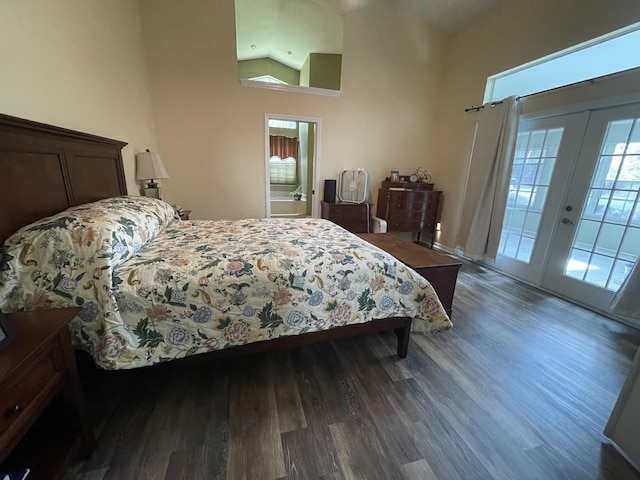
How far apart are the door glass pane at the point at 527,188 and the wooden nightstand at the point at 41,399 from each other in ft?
12.8

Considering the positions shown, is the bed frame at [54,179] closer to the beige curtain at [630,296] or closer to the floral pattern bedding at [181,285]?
the floral pattern bedding at [181,285]

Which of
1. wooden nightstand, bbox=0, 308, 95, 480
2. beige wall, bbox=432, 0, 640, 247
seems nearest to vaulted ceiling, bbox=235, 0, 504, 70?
beige wall, bbox=432, 0, 640, 247

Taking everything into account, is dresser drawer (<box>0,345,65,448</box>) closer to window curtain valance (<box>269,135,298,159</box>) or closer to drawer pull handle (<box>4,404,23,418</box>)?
drawer pull handle (<box>4,404,23,418</box>)

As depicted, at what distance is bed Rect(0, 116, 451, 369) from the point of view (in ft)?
3.47

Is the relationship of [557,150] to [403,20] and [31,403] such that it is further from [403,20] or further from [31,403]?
[31,403]

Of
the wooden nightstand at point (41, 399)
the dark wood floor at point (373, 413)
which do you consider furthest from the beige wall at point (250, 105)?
the wooden nightstand at point (41, 399)

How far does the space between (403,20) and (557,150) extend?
277cm

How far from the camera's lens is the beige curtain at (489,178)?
9.78 ft

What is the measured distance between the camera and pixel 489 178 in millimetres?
3191

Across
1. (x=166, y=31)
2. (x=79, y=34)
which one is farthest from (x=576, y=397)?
(x=166, y=31)

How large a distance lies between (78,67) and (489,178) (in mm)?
4104

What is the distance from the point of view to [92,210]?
1.29 meters

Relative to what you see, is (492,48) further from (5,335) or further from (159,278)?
(5,335)

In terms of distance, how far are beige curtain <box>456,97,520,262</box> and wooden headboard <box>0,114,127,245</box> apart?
3.97 metres
